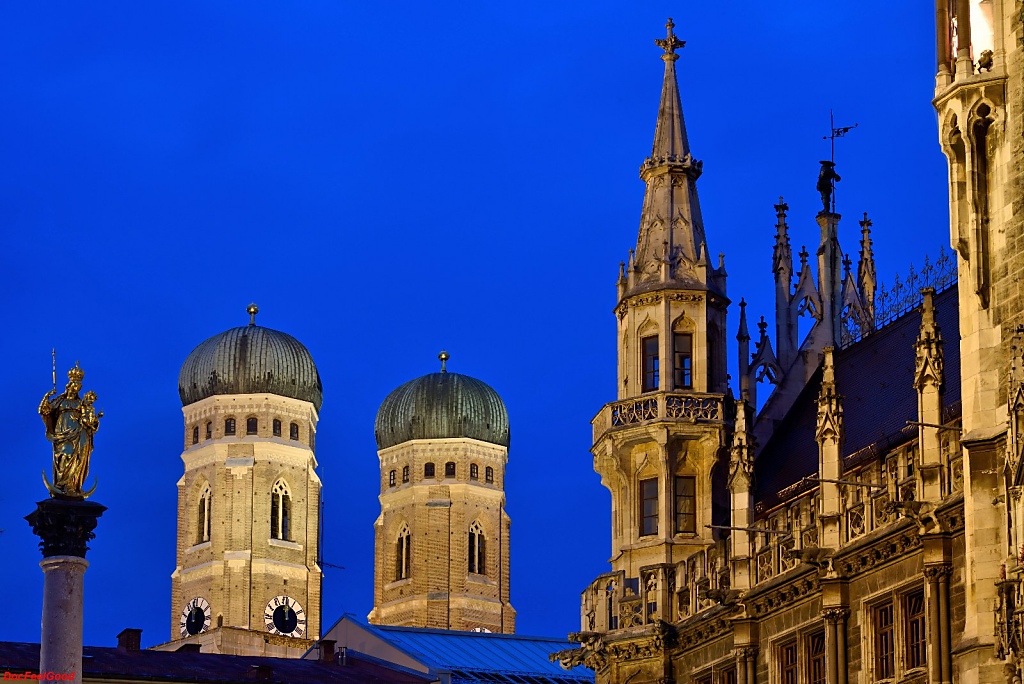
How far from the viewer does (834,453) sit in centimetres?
6338

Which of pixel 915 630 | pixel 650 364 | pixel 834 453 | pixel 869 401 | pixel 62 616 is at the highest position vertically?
pixel 650 364

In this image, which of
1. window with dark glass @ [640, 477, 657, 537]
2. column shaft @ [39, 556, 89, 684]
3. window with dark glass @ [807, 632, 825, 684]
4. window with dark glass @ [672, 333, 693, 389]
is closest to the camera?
column shaft @ [39, 556, 89, 684]

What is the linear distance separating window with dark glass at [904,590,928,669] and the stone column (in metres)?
18.3

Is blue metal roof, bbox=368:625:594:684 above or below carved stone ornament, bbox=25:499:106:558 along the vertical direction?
above

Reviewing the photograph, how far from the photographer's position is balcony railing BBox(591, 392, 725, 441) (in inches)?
2879

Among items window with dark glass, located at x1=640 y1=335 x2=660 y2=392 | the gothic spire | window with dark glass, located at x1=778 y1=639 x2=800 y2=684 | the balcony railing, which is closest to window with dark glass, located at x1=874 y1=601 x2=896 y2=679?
window with dark glass, located at x1=778 y1=639 x2=800 y2=684

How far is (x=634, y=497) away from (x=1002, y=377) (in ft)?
77.8

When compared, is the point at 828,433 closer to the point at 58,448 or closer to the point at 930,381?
the point at 930,381

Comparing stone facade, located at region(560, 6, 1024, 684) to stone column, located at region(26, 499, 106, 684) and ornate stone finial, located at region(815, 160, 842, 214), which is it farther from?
stone column, located at region(26, 499, 106, 684)

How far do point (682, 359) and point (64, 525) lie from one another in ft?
78.9

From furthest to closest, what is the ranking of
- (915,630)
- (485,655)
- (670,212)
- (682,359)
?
(485,655), (670,212), (682,359), (915,630)

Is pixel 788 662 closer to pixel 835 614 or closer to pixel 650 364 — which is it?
pixel 835 614

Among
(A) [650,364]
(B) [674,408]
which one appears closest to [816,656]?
(B) [674,408]

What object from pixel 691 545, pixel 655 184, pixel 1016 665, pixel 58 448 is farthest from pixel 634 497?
pixel 1016 665
